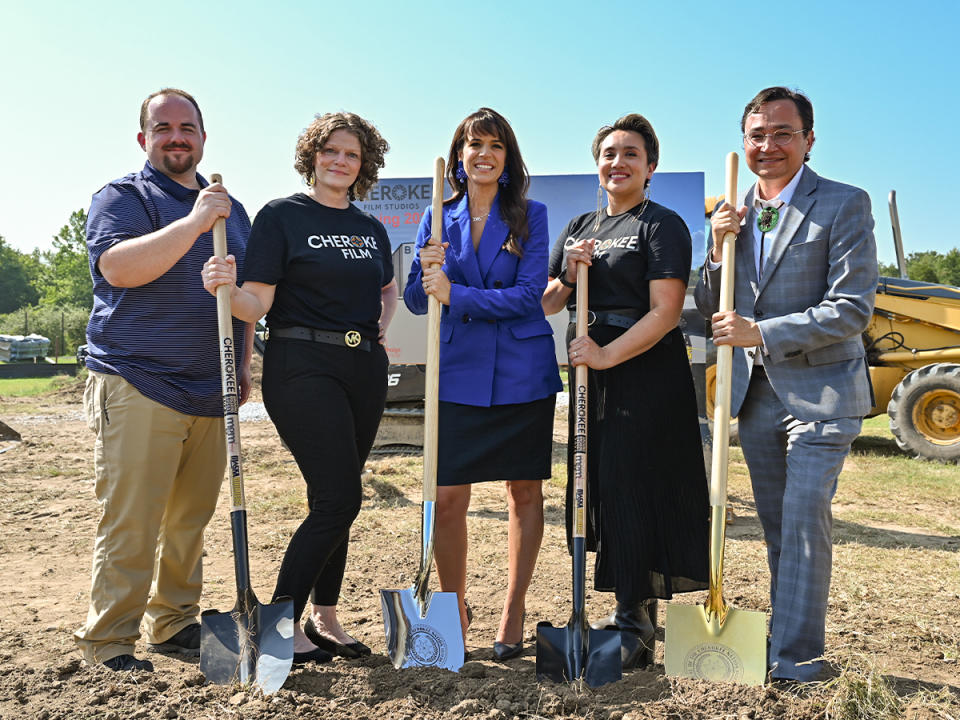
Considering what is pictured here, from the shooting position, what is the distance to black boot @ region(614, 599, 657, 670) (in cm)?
323

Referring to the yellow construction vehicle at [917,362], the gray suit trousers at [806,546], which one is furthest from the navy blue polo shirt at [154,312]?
the yellow construction vehicle at [917,362]

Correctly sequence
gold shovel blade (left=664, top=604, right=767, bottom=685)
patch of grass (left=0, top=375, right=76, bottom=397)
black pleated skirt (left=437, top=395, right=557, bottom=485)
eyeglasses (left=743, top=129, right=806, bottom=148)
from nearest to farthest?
1. gold shovel blade (left=664, top=604, right=767, bottom=685)
2. eyeglasses (left=743, top=129, right=806, bottom=148)
3. black pleated skirt (left=437, top=395, right=557, bottom=485)
4. patch of grass (left=0, top=375, right=76, bottom=397)

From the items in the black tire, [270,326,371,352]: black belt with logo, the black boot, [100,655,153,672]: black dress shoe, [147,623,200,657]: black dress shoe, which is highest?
[270,326,371,352]: black belt with logo

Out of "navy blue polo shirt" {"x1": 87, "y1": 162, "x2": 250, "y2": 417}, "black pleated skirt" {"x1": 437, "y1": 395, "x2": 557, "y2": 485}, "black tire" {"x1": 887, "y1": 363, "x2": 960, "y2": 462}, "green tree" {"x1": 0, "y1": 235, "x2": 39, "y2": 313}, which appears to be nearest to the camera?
"navy blue polo shirt" {"x1": 87, "y1": 162, "x2": 250, "y2": 417}

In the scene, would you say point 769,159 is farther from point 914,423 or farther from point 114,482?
point 914,423

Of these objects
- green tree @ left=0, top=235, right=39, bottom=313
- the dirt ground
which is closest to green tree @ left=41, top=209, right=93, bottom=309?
green tree @ left=0, top=235, right=39, bottom=313

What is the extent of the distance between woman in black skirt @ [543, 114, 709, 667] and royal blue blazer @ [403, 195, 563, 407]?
0.59 feet

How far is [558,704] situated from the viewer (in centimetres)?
270

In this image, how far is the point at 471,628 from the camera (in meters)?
3.97

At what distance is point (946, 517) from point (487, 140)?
5736 millimetres

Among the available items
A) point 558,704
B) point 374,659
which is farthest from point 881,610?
point 374,659

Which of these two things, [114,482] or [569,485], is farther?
[569,485]

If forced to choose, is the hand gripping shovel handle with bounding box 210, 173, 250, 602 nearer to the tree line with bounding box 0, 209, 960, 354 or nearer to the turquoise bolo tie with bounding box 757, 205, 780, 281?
the turquoise bolo tie with bounding box 757, 205, 780, 281

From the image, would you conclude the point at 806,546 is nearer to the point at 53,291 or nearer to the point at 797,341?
the point at 797,341
